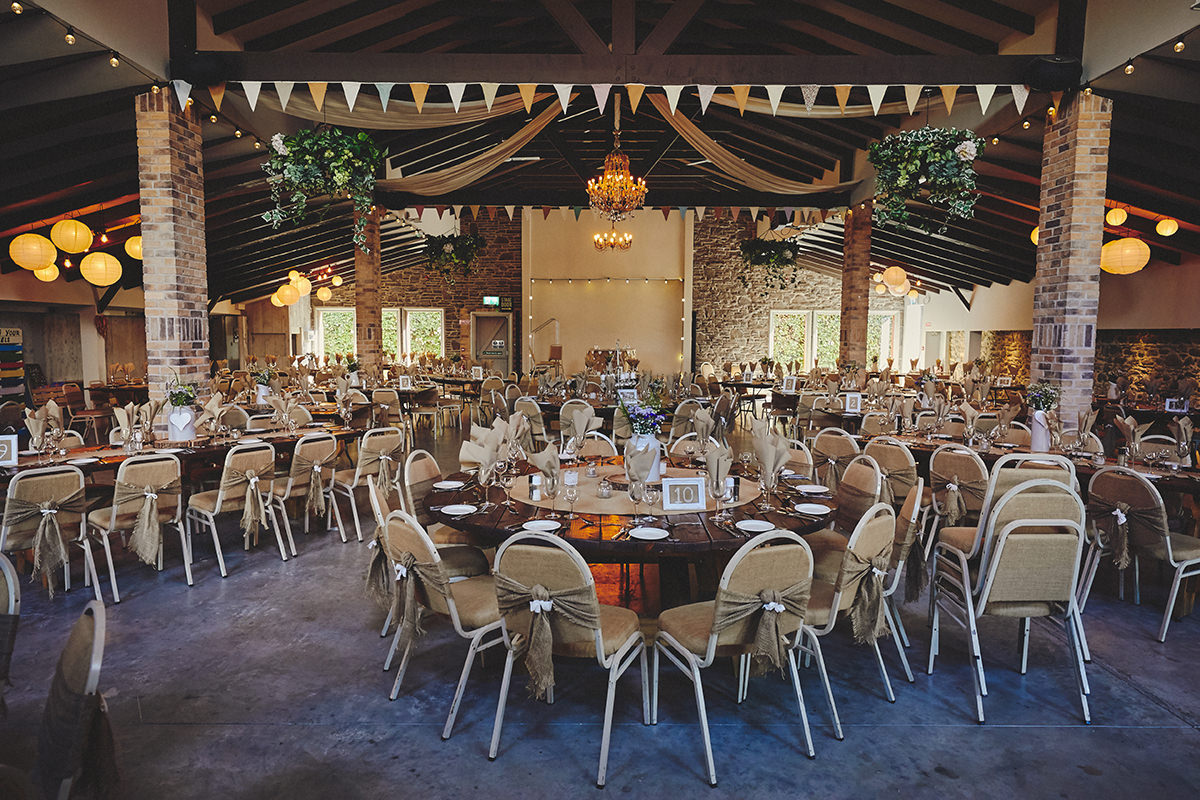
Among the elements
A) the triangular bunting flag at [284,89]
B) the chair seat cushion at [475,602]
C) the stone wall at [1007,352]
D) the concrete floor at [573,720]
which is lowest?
the concrete floor at [573,720]

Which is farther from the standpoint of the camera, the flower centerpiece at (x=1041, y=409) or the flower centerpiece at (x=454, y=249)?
the flower centerpiece at (x=454, y=249)

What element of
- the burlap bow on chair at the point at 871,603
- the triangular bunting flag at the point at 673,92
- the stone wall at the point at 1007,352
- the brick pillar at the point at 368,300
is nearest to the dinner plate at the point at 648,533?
the burlap bow on chair at the point at 871,603

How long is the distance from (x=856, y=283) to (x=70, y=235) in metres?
10.9

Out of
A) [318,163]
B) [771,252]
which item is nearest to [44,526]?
[318,163]

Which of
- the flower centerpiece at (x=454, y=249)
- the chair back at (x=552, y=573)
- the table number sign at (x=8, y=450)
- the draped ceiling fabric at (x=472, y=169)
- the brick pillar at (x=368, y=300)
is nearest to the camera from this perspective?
the chair back at (x=552, y=573)

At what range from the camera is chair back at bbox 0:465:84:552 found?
4.10m

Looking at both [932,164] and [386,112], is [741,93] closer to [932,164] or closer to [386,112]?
[932,164]

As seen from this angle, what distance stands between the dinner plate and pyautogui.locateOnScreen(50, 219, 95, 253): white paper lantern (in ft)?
24.2

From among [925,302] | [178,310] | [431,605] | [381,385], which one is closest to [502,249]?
[381,385]

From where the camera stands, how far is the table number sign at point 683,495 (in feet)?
12.3

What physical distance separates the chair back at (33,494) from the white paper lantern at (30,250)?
4.34 meters

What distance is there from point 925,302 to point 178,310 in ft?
57.2

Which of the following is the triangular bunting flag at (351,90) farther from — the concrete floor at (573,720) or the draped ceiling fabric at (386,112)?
the concrete floor at (573,720)

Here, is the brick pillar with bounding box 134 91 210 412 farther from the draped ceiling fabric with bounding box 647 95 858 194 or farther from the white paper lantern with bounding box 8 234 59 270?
the draped ceiling fabric with bounding box 647 95 858 194
